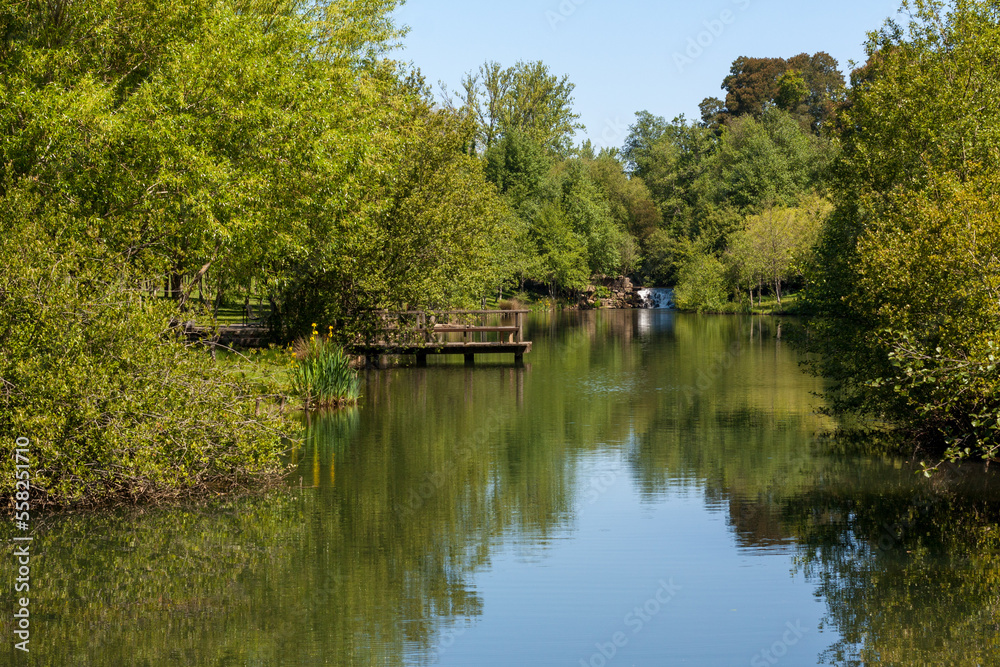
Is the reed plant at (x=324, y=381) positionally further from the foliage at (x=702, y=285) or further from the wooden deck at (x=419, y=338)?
the foliage at (x=702, y=285)

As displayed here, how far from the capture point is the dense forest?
47.4ft

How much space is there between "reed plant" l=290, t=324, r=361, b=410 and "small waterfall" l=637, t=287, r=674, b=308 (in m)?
73.5

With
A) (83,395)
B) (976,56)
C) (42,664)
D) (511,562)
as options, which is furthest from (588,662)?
(976,56)

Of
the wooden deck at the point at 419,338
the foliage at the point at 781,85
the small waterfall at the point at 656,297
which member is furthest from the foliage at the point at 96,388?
the foliage at the point at 781,85

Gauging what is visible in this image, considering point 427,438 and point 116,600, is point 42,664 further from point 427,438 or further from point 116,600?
point 427,438

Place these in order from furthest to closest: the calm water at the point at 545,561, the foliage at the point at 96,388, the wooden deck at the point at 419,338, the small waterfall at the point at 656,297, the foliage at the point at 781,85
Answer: the foliage at the point at 781,85, the small waterfall at the point at 656,297, the wooden deck at the point at 419,338, the foliage at the point at 96,388, the calm water at the point at 545,561

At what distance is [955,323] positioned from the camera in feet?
53.1

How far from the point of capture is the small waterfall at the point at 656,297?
98.6 meters

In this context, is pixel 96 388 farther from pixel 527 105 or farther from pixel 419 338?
pixel 527 105

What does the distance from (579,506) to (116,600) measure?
755 cm

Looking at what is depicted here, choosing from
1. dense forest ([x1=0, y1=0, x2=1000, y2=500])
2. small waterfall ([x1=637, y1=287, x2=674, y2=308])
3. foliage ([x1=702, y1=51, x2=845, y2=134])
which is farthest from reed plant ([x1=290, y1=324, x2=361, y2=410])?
foliage ([x1=702, y1=51, x2=845, y2=134])

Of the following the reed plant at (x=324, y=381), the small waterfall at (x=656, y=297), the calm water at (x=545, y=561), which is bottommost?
the calm water at (x=545, y=561)

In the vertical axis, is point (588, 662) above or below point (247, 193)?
below

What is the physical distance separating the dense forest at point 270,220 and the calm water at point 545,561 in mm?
1414
